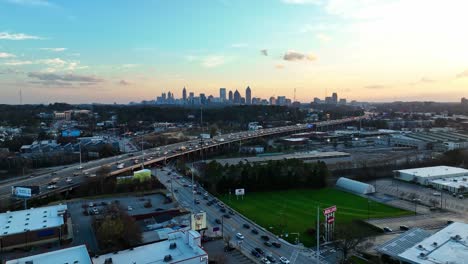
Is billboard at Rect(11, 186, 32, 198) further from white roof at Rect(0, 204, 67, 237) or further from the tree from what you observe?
the tree

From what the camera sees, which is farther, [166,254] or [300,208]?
[300,208]

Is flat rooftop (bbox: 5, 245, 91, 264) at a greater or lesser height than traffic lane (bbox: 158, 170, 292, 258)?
greater

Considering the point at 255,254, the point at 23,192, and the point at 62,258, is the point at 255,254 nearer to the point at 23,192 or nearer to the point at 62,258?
the point at 62,258

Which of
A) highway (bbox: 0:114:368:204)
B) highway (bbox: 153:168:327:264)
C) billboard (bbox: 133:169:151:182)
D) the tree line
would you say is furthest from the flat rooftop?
billboard (bbox: 133:169:151:182)

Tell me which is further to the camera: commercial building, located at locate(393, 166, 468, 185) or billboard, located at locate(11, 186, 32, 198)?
commercial building, located at locate(393, 166, 468, 185)

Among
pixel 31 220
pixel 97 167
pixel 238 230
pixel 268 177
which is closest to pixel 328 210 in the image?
pixel 238 230

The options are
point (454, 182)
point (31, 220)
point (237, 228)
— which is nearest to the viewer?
point (31, 220)
